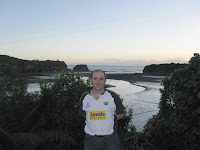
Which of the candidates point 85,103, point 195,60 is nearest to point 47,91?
point 85,103

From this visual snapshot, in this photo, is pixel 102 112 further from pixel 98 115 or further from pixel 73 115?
pixel 73 115

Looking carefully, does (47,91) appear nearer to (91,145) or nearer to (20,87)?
(20,87)

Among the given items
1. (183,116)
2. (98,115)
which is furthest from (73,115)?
(183,116)

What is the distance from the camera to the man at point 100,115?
9.61 feet

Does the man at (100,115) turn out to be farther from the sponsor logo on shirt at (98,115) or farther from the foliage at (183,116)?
the foliage at (183,116)

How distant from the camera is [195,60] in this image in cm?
529

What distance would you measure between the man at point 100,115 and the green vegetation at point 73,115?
125 centimetres

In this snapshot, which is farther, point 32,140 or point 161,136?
point 161,136

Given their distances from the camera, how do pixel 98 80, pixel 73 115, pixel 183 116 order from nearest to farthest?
pixel 98 80 → pixel 183 116 → pixel 73 115

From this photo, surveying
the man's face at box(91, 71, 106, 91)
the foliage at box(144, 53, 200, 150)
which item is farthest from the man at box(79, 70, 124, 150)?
the foliage at box(144, 53, 200, 150)

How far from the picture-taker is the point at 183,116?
4969mm

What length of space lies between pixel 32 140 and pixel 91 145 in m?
1.28

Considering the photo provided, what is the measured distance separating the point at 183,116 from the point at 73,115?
318 cm

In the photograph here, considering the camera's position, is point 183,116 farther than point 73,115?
No
